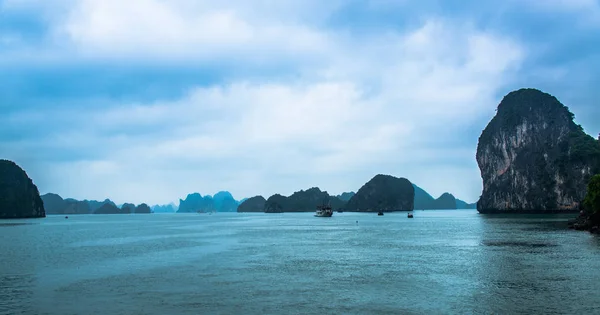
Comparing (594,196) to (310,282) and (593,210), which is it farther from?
(310,282)

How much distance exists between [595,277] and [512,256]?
1679cm

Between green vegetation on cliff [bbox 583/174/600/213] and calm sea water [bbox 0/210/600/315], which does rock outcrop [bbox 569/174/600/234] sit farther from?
calm sea water [bbox 0/210/600/315]

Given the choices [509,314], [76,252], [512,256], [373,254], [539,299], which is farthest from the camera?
[76,252]

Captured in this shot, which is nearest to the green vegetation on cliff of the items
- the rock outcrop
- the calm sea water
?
the rock outcrop

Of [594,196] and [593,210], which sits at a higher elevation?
[594,196]

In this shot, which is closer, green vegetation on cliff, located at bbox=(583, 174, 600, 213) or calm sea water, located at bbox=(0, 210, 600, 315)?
calm sea water, located at bbox=(0, 210, 600, 315)

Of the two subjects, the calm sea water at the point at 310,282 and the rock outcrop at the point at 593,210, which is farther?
the rock outcrop at the point at 593,210

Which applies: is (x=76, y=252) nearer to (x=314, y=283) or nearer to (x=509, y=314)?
(x=314, y=283)

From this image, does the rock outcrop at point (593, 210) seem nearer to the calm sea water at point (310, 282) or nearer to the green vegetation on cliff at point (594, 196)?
the green vegetation on cliff at point (594, 196)

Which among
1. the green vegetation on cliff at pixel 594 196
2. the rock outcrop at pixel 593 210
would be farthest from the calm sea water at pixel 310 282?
the green vegetation on cliff at pixel 594 196

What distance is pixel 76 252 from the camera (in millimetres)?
71062

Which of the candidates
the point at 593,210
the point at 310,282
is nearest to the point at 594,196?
the point at 593,210

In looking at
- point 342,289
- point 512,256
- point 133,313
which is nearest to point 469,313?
point 342,289

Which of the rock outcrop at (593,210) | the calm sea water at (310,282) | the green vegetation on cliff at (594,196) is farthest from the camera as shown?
the green vegetation on cliff at (594,196)
